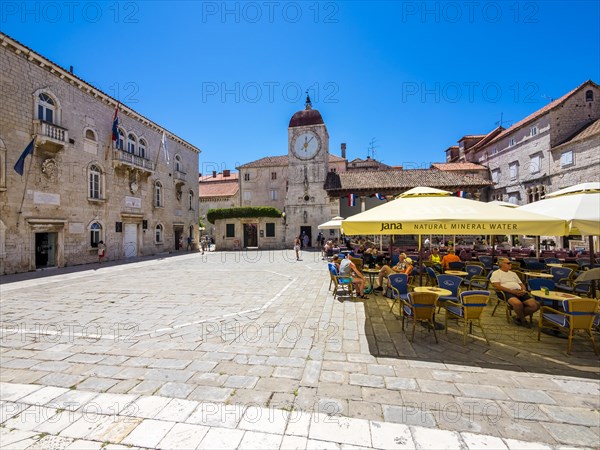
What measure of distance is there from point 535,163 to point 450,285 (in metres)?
26.8

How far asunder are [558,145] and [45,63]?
35439 mm

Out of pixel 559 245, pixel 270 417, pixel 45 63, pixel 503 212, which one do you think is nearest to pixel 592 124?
pixel 559 245

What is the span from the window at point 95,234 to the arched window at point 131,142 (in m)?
6.38

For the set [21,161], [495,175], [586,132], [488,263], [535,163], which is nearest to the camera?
[488,263]

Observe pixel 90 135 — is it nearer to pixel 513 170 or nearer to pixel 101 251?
pixel 101 251

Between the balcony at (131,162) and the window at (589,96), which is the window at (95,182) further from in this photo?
the window at (589,96)

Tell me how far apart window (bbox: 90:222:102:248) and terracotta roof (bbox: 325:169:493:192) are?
1826cm

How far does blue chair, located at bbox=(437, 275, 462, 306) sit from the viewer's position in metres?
5.40

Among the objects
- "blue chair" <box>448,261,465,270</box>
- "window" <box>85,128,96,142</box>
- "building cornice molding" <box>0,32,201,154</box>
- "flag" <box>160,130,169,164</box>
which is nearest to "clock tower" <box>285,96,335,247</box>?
"flag" <box>160,130,169,164</box>

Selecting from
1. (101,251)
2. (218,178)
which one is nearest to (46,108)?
(101,251)

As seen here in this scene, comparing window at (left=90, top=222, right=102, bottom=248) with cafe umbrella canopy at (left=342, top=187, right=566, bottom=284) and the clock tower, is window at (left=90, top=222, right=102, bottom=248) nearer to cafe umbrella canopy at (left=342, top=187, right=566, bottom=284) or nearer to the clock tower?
the clock tower

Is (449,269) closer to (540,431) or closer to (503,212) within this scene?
(503,212)

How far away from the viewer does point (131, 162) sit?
65.2ft

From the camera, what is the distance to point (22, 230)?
520 inches
